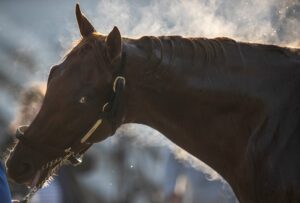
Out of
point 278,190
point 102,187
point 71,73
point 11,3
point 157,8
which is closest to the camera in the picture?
point 278,190

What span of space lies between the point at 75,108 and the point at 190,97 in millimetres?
782

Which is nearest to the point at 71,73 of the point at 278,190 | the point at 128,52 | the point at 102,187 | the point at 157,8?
the point at 128,52

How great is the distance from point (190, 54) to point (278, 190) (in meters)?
1.10

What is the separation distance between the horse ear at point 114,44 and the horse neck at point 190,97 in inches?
4.6

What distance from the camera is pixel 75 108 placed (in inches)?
146

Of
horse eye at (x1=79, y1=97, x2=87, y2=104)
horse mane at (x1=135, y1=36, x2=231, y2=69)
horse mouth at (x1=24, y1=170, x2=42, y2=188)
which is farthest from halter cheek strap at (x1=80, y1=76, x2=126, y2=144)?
horse mouth at (x1=24, y1=170, x2=42, y2=188)

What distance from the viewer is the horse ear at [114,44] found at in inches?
143

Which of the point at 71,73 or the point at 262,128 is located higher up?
the point at 71,73

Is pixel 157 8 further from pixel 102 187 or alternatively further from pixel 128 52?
pixel 102 187

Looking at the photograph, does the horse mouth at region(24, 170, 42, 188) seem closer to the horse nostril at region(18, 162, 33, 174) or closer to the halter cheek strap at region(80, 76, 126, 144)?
the horse nostril at region(18, 162, 33, 174)

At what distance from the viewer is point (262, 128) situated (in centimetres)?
350

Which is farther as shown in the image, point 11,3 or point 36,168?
point 11,3

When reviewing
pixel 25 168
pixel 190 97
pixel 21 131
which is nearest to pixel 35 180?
pixel 25 168

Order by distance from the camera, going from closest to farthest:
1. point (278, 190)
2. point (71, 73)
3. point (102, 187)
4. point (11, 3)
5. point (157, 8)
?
point (278, 190)
point (71, 73)
point (157, 8)
point (11, 3)
point (102, 187)
